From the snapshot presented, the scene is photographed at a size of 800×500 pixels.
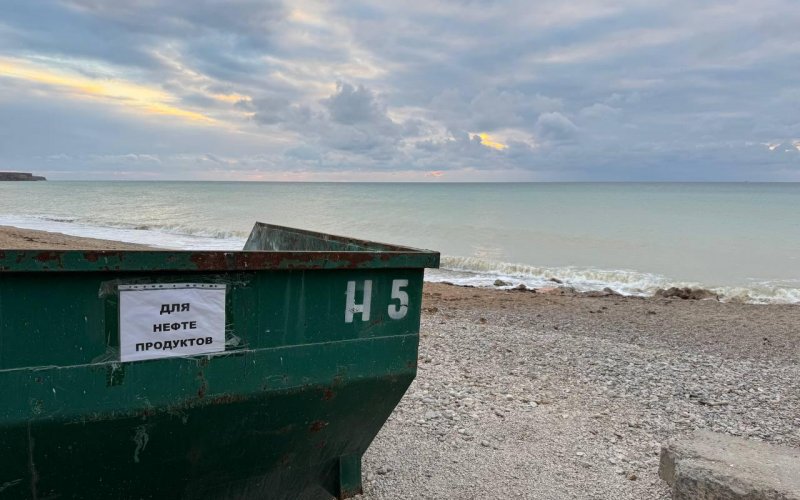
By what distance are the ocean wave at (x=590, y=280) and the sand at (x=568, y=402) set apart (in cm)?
572

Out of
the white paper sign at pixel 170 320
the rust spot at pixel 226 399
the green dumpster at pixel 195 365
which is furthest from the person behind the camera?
the rust spot at pixel 226 399

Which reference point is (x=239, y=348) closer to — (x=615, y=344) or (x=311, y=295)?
(x=311, y=295)

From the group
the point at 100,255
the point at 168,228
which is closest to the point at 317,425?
the point at 100,255

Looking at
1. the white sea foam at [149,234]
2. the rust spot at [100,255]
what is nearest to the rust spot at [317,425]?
the rust spot at [100,255]

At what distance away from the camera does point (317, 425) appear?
123 inches

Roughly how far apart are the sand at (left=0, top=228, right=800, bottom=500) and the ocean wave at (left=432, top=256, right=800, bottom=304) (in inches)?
225

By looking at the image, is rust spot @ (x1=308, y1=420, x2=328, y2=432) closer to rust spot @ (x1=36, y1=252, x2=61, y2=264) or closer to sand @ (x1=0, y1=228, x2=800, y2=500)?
sand @ (x1=0, y1=228, x2=800, y2=500)

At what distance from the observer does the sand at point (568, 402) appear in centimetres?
439

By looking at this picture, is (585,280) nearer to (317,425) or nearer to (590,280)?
(590,280)

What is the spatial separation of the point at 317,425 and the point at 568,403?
12.5 ft

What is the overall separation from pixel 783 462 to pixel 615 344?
532 cm

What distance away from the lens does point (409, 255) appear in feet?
9.78

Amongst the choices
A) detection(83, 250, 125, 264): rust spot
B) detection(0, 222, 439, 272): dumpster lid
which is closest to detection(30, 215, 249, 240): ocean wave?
detection(0, 222, 439, 272): dumpster lid

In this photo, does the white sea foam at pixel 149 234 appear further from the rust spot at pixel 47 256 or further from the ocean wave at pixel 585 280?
the rust spot at pixel 47 256
